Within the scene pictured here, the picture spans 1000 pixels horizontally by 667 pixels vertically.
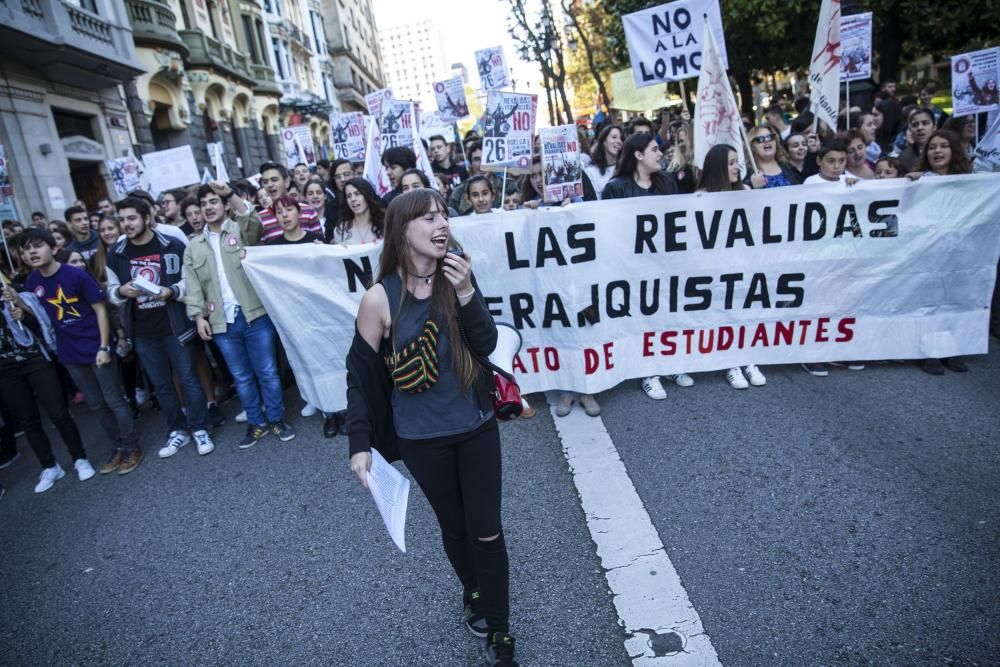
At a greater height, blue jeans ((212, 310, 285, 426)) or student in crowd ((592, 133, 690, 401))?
student in crowd ((592, 133, 690, 401))

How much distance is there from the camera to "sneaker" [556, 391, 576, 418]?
4.50m

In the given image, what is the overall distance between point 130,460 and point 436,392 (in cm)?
361

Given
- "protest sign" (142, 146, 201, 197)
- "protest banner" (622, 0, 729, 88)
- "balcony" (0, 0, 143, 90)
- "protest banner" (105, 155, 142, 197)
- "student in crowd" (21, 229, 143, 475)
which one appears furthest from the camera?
"balcony" (0, 0, 143, 90)

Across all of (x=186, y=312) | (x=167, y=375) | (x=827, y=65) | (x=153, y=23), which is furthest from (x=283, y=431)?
(x=153, y=23)

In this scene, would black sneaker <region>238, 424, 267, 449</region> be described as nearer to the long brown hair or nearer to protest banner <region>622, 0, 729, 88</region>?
the long brown hair

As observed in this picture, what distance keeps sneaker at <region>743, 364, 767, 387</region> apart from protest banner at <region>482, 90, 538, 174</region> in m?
2.62

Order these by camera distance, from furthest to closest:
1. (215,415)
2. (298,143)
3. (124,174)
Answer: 1. (298,143)
2. (124,174)
3. (215,415)

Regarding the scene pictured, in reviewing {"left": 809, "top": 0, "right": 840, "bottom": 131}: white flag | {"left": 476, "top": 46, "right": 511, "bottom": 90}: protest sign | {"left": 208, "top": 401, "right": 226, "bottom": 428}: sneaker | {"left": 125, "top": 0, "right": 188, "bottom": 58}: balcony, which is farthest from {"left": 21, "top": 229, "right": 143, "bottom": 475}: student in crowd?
{"left": 125, "top": 0, "right": 188, "bottom": 58}: balcony

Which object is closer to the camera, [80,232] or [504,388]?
[504,388]

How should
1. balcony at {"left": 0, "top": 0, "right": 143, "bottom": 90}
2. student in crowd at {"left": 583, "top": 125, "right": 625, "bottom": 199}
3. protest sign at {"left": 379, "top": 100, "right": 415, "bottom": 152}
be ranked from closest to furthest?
student in crowd at {"left": 583, "top": 125, "right": 625, "bottom": 199}
protest sign at {"left": 379, "top": 100, "right": 415, "bottom": 152}
balcony at {"left": 0, "top": 0, "right": 143, "bottom": 90}

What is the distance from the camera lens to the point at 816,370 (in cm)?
465

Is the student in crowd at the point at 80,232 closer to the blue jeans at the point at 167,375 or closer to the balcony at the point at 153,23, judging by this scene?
the blue jeans at the point at 167,375

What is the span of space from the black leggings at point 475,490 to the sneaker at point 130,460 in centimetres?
335

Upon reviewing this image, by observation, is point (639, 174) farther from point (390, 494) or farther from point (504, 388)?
point (390, 494)
